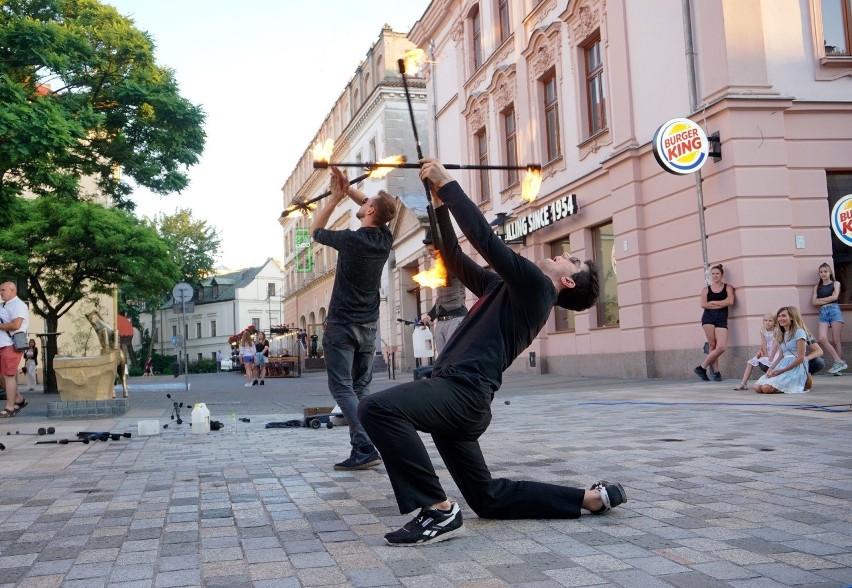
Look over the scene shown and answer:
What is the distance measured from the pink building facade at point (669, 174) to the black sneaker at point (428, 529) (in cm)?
1077

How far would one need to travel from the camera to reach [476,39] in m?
26.0

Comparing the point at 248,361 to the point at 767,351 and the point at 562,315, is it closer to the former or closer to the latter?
the point at 562,315

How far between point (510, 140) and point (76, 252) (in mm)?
12094

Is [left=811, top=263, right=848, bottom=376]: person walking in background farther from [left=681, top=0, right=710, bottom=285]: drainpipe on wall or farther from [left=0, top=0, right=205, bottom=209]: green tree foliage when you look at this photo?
[left=0, top=0, right=205, bottom=209]: green tree foliage

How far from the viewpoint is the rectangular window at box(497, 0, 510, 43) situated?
76.4ft

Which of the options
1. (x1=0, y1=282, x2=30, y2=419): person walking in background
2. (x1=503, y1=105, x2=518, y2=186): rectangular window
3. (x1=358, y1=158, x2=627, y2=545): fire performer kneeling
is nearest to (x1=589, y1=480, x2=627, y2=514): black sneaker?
(x1=358, y1=158, x2=627, y2=545): fire performer kneeling

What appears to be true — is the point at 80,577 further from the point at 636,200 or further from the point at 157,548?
the point at 636,200

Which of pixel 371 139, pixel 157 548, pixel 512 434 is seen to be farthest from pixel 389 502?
pixel 371 139

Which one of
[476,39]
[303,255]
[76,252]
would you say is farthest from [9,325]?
[303,255]

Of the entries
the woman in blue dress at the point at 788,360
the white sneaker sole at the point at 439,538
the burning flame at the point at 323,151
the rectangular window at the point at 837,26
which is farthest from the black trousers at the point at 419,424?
the rectangular window at the point at 837,26

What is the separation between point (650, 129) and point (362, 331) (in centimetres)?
1138

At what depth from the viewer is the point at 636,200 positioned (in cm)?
1636

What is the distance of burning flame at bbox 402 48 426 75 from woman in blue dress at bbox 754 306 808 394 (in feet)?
25.1

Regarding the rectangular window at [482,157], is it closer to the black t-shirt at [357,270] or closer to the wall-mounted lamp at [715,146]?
the wall-mounted lamp at [715,146]
